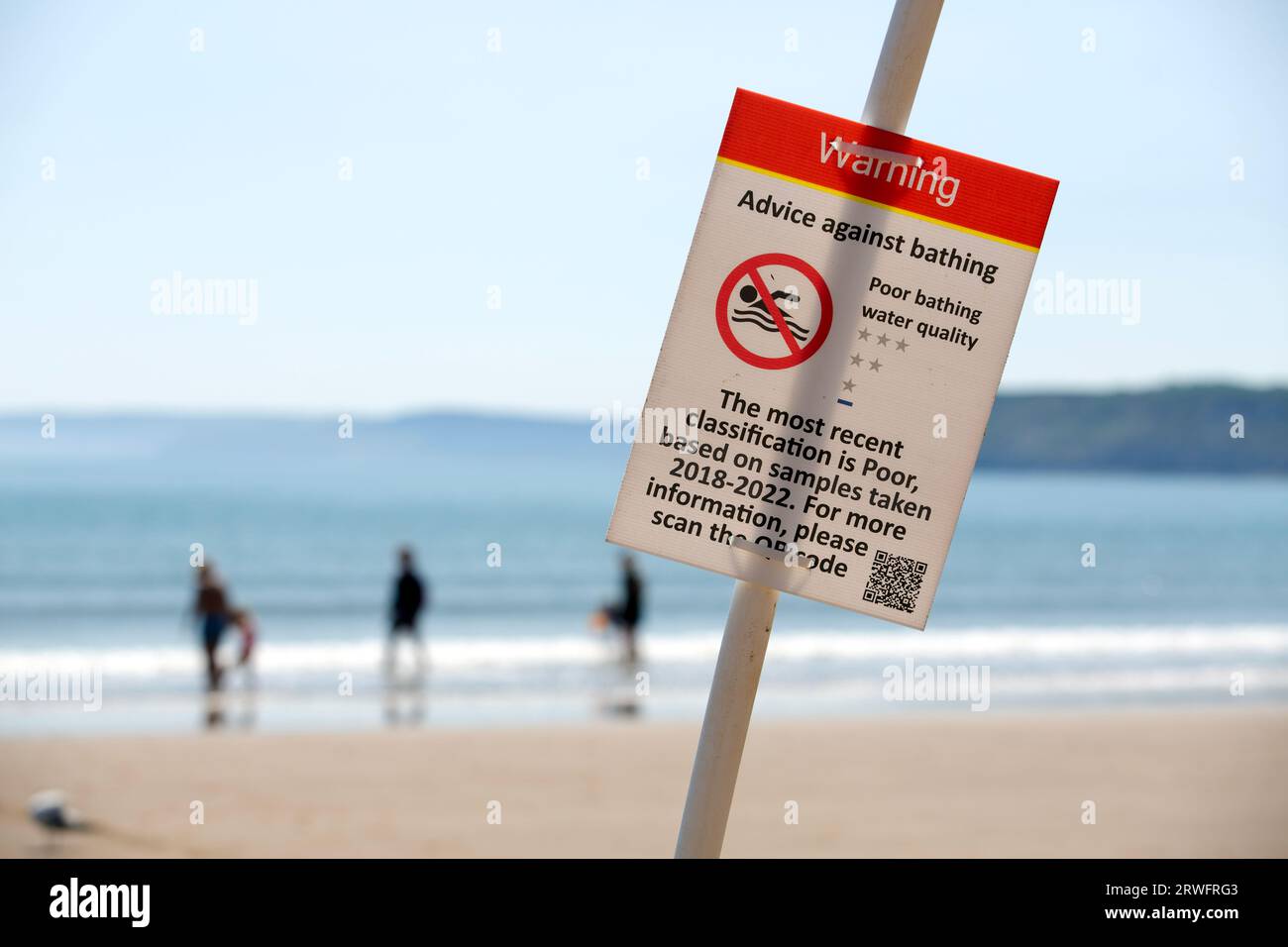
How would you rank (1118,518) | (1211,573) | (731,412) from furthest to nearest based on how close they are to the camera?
(1118,518)
(1211,573)
(731,412)

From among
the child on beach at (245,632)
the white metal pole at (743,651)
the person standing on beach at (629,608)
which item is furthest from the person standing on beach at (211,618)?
the white metal pole at (743,651)

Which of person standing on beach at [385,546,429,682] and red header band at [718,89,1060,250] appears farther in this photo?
person standing on beach at [385,546,429,682]

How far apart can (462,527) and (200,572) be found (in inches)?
2049

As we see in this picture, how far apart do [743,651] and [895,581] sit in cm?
29

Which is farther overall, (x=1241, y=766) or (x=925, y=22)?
(x=1241, y=766)

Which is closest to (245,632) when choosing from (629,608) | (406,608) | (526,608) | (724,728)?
(406,608)

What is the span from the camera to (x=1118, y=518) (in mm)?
75750

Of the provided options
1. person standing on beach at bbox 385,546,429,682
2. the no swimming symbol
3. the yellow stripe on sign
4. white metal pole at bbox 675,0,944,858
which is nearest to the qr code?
white metal pole at bbox 675,0,944,858

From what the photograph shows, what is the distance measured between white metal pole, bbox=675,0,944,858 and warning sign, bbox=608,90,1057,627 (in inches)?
2.9

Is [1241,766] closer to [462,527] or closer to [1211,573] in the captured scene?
[1211,573]

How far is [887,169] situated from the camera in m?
2.08

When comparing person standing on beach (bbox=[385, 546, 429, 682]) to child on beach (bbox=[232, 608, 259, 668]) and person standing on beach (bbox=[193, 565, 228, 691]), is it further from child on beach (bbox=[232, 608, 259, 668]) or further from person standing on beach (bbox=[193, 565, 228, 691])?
person standing on beach (bbox=[193, 565, 228, 691])

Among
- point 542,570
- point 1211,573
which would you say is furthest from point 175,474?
point 1211,573

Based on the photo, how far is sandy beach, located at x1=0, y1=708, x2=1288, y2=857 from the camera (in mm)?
7898
